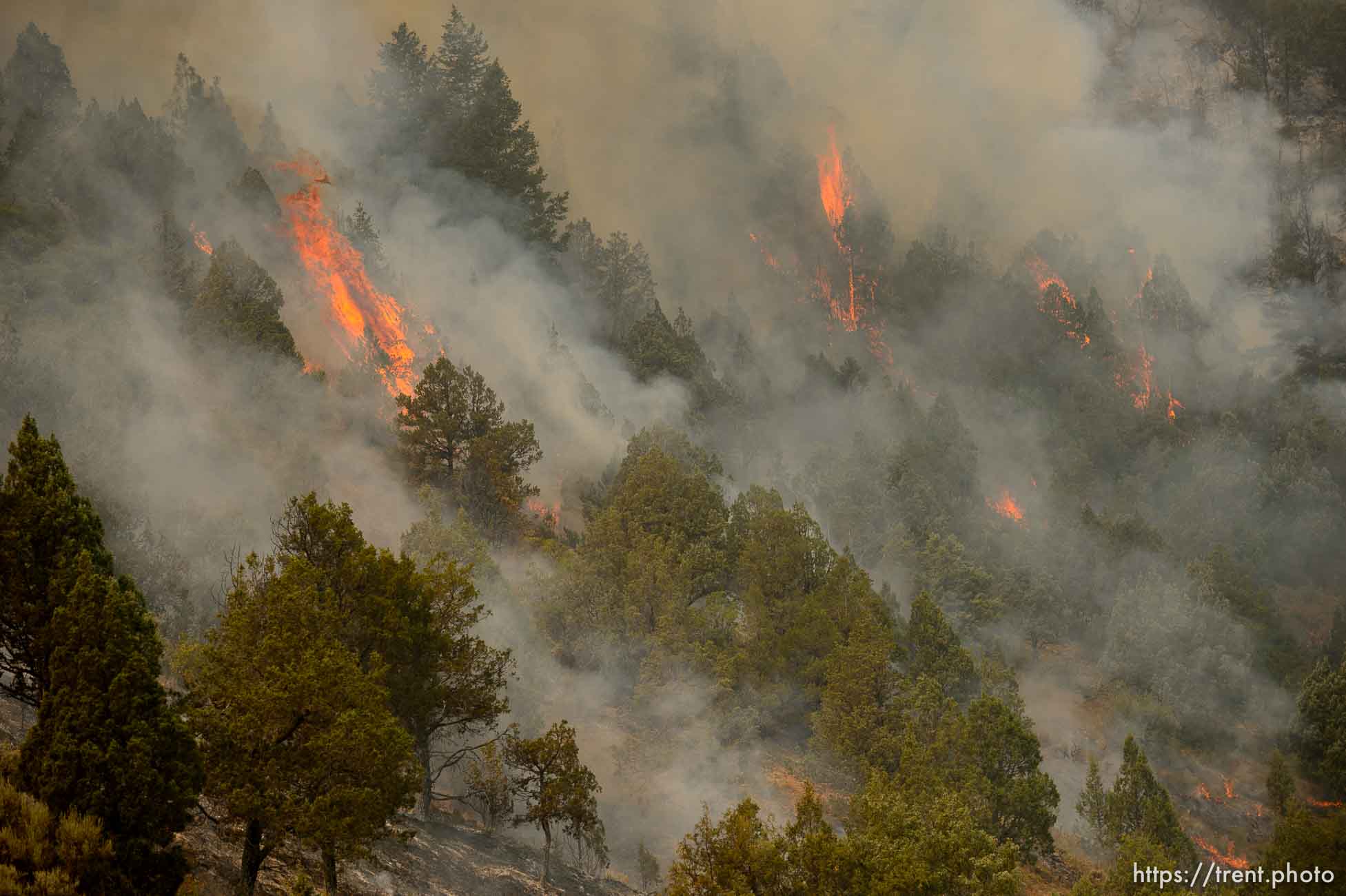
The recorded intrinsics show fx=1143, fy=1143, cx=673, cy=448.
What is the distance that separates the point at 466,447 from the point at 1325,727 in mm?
44975

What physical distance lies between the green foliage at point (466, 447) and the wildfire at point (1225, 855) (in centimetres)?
3729

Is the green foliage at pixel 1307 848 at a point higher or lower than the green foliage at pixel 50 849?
higher

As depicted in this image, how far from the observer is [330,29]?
282ft

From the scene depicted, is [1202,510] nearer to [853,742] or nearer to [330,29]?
[853,742]

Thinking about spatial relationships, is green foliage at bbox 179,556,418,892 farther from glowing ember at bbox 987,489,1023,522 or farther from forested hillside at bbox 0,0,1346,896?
glowing ember at bbox 987,489,1023,522

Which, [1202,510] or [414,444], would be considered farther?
[1202,510]

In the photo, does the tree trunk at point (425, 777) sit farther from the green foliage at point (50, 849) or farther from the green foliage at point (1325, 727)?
the green foliage at point (1325, 727)

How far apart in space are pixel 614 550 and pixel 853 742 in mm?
13273

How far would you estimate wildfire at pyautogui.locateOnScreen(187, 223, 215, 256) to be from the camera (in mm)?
62438

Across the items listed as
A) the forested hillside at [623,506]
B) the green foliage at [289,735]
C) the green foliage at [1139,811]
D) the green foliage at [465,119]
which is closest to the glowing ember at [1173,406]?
the forested hillside at [623,506]

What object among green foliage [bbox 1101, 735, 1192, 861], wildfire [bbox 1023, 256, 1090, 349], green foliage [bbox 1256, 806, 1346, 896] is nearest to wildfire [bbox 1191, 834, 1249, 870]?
green foliage [bbox 1101, 735, 1192, 861]

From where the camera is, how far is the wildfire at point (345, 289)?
63344 millimetres

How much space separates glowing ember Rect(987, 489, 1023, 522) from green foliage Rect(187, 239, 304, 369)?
5542 centimetres

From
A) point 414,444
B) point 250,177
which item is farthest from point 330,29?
point 414,444
